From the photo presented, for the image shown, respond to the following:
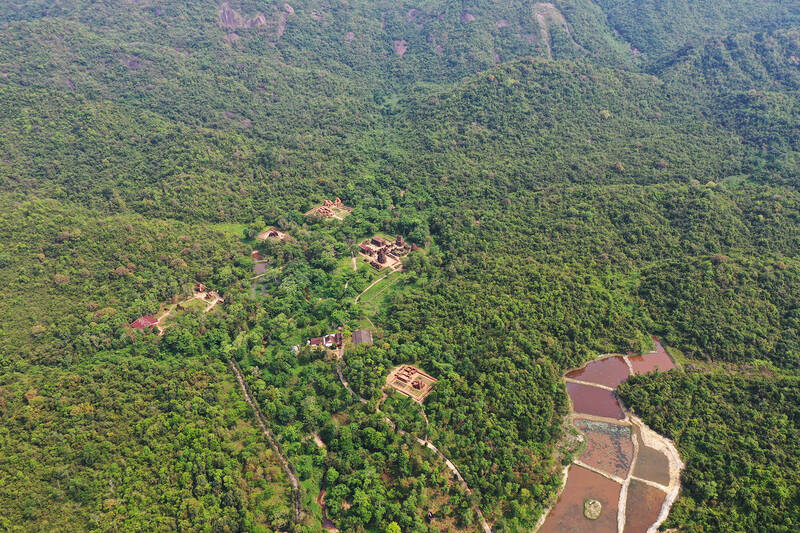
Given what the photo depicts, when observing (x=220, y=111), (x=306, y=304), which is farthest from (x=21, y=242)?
(x=220, y=111)

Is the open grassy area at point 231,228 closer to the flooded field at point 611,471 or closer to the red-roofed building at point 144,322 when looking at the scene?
the red-roofed building at point 144,322

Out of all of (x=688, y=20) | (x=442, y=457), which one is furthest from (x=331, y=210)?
(x=688, y=20)

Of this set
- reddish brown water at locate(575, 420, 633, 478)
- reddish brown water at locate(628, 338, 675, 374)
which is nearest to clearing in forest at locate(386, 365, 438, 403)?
reddish brown water at locate(575, 420, 633, 478)

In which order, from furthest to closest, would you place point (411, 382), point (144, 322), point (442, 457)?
point (144, 322), point (411, 382), point (442, 457)

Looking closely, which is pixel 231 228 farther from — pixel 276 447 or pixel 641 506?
pixel 641 506

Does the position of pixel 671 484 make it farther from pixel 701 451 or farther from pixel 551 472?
pixel 551 472

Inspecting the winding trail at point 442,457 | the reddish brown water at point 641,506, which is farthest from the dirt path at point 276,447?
the reddish brown water at point 641,506
